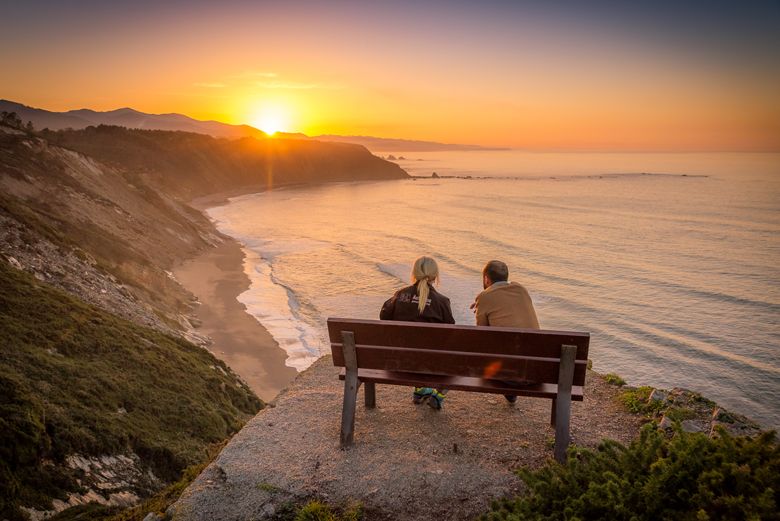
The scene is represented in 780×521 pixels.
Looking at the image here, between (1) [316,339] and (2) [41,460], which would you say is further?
(1) [316,339]

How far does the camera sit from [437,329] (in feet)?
15.3

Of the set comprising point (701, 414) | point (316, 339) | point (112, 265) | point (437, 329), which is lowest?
point (316, 339)

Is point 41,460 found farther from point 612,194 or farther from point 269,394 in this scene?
point 612,194

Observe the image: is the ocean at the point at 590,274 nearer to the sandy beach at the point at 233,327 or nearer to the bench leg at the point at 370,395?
the sandy beach at the point at 233,327

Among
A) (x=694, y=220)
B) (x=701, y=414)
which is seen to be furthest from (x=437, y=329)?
(x=694, y=220)

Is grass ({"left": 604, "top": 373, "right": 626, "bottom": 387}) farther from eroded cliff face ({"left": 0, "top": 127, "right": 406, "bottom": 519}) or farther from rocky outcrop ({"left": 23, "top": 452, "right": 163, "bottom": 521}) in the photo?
rocky outcrop ({"left": 23, "top": 452, "right": 163, "bottom": 521})

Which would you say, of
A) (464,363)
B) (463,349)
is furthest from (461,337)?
(464,363)

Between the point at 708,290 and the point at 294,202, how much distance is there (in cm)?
5594

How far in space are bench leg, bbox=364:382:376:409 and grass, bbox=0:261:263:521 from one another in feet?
8.32

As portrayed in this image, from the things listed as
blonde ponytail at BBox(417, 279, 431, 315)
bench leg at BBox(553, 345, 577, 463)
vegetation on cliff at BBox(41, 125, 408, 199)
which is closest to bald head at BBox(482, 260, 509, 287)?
blonde ponytail at BBox(417, 279, 431, 315)

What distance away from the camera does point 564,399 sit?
4.58 m

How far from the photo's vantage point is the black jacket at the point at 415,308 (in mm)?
5379

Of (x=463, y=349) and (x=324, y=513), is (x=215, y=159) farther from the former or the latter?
(x=324, y=513)

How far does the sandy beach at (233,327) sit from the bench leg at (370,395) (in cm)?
811
